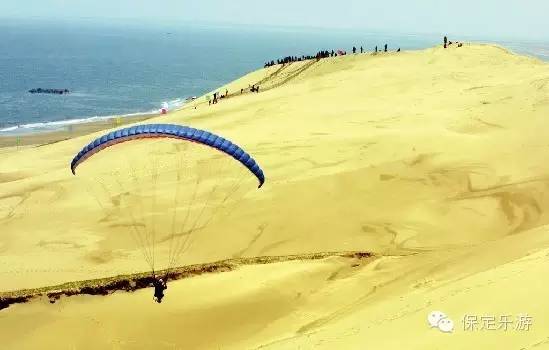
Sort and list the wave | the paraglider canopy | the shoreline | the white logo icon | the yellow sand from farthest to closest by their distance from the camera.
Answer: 1. the wave
2. the shoreline
3. the paraglider canopy
4. the yellow sand
5. the white logo icon

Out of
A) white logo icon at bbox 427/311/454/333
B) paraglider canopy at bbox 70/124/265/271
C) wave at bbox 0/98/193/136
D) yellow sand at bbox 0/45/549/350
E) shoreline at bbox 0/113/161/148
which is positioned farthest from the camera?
wave at bbox 0/98/193/136

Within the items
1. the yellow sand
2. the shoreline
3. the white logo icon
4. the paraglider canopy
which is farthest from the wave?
the white logo icon

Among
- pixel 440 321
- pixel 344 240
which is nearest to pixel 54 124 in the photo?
pixel 344 240

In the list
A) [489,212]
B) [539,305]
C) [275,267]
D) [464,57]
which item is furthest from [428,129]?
[464,57]

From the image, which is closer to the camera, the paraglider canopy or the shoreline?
the paraglider canopy

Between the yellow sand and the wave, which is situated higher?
the yellow sand

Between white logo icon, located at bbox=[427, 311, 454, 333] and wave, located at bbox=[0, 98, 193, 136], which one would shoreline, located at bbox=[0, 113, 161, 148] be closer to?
wave, located at bbox=[0, 98, 193, 136]

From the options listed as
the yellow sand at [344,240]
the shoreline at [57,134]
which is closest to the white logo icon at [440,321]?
the yellow sand at [344,240]
